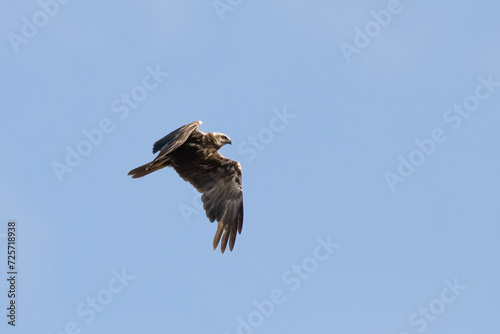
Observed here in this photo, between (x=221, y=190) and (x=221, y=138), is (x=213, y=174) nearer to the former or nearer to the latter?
(x=221, y=190)

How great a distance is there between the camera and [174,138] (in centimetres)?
1777

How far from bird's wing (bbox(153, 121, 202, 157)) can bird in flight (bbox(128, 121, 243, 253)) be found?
710mm

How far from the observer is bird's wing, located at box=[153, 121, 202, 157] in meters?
17.3

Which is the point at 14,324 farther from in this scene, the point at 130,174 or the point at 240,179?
the point at 240,179

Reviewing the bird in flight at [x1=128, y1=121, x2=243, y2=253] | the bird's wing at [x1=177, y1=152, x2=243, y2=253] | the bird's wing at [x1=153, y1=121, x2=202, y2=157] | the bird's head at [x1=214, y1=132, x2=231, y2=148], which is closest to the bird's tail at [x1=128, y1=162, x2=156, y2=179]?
the bird in flight at [x1=128, y1=121, x2=243, y2=253]

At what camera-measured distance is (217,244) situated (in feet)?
64.8

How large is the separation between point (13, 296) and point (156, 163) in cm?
445

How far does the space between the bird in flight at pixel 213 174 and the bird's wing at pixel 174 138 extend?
2.33 ft

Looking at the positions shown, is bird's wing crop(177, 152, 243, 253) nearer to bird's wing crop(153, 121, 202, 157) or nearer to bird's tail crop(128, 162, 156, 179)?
bird's tail crop(128, 162, 156, 179)

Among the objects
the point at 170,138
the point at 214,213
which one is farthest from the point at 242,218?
the point at 170,138

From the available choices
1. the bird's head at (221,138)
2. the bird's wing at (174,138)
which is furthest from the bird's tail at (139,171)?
the bird's head at (221,138)

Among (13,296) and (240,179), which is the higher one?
(13,296)

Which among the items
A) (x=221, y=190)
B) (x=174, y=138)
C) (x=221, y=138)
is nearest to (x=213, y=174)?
(x=221, y=190)

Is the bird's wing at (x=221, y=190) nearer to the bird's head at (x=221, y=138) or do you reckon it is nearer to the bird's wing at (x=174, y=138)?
the bird's head at (x=221, y=138)
